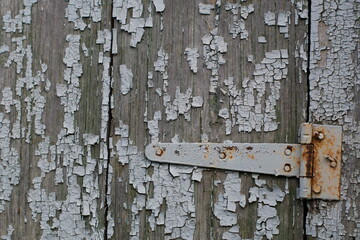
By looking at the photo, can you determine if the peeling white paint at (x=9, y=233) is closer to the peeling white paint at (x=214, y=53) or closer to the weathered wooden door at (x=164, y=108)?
the weathered wooden door at (x=164, y=108)

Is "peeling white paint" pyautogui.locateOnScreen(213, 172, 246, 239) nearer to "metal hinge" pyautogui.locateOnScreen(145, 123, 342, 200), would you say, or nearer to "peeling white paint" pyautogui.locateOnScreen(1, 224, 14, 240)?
"metal hinge" pyautogui.locateOnScreen(145, 123, 342, 200)

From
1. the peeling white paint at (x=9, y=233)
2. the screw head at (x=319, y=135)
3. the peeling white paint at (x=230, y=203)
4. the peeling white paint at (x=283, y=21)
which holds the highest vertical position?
the peeling white paint at (x=283, y=21)

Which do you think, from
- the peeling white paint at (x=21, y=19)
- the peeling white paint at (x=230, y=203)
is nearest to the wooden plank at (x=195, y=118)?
the peeling white paint at (x=230, y=203)

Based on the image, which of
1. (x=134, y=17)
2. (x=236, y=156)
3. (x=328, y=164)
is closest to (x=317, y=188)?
(x=328, y=164)

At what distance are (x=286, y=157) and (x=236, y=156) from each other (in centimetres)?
10

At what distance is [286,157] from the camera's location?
43.9 inches

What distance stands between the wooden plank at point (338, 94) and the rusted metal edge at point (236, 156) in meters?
0.08

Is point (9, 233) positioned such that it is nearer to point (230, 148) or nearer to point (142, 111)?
point (142, 111)

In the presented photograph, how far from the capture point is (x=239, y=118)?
1143 millimetres

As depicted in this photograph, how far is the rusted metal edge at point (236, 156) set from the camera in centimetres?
112

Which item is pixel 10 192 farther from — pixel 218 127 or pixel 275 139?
pixel 275 139

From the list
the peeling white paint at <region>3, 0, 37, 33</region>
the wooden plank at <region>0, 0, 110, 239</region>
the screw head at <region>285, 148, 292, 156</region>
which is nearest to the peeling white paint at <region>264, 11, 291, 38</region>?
the screw head at <region>285, 148, 292, 156</region>

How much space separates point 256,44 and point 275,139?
19 centimetres

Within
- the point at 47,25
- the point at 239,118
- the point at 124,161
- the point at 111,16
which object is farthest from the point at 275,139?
the point at 47,25
